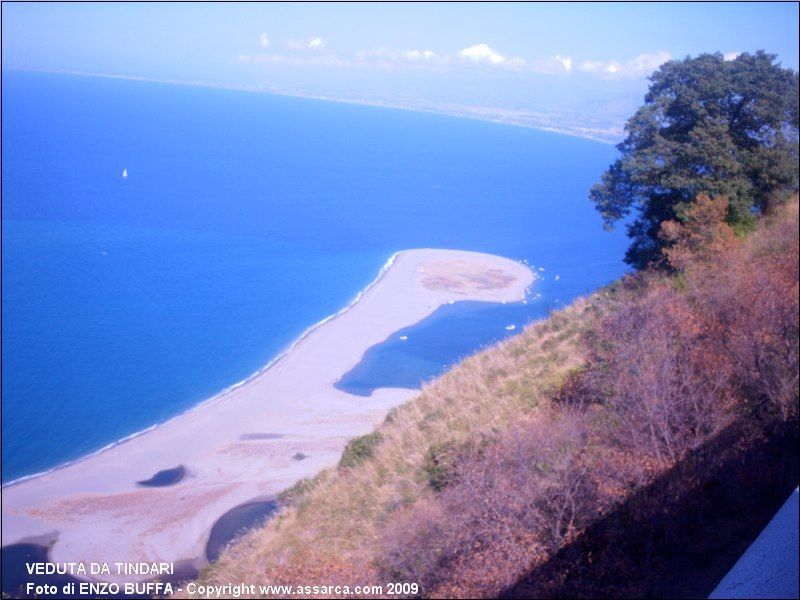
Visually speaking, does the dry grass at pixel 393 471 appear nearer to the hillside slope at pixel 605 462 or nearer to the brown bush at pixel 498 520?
the hillside slope at pixel 605 462

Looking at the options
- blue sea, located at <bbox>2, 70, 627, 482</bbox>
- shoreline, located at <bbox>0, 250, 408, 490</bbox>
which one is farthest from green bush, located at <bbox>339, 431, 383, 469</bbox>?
shoreline, located at <bbox>0, 250, 408, 490</bbox>

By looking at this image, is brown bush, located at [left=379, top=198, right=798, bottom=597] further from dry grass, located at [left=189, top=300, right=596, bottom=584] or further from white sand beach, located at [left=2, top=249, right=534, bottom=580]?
white sand beach, located at [left=2, top=249, right=534, bottom=580]

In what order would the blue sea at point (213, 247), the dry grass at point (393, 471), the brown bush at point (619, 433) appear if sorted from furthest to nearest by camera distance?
the blue sea at point (213, 247) → the dry grass at point (393, 471) → the brown bush at point (619, 433)

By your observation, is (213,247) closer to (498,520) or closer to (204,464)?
(204,464)

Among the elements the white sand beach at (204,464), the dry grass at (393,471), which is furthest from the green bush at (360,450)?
the white sand beach at (204,464)

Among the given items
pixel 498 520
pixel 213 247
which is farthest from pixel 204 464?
pixel 213 247
